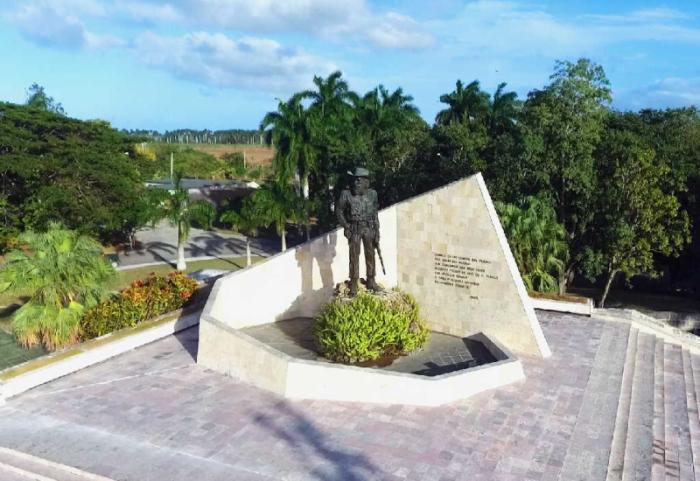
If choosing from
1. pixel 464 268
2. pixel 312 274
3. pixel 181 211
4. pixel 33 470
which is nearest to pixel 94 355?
pixel 33 470

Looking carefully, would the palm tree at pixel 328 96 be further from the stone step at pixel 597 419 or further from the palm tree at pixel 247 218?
the stone step at pixel 597 419

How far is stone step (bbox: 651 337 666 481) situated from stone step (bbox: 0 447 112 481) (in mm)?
8441

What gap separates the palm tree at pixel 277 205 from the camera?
29781 millimetres

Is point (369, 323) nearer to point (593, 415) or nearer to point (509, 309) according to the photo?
point (509, 309)

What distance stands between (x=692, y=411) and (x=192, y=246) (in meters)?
31.4

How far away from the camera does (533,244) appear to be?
61.7 feet

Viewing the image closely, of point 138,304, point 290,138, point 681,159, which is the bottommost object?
point 138,304

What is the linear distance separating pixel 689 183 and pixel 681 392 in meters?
14.3

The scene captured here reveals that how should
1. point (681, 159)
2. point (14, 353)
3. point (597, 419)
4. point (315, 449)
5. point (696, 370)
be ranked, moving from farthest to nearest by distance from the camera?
point (681, 159), point (14, 353), point (696, 370), point (597, 419), point (315, 449)

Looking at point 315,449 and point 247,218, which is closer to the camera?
point 315,449

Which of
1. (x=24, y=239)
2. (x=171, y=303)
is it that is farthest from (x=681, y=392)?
(x=24, y=239)

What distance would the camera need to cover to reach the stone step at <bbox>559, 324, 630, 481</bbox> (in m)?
8.63

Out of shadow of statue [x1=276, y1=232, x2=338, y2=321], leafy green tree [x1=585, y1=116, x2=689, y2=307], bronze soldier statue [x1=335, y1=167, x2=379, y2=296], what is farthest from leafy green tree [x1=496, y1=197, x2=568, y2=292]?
bronze soldier statue [x1=335, y1=167, x2=379, y2=296]

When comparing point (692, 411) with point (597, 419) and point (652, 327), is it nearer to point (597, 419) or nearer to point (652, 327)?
point (597, 419)
